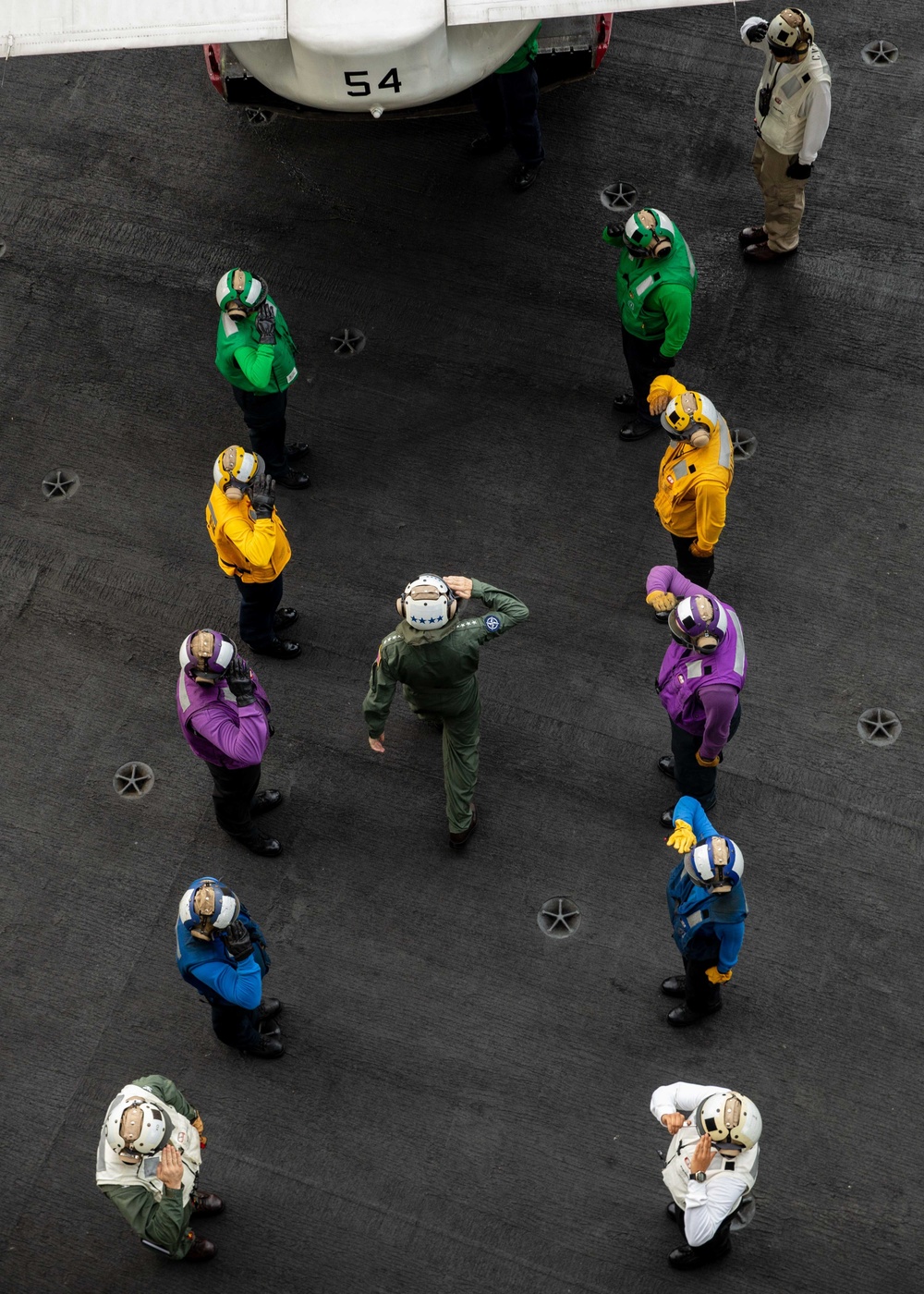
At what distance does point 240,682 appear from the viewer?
23.3 ft

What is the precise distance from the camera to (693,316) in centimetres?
941

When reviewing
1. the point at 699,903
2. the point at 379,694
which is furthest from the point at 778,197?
the point at 699,903

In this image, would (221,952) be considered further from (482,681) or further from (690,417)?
(690,417)

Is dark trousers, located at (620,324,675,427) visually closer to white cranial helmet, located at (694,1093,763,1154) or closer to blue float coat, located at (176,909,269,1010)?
blue float coat, located at (176,909,269,1010)

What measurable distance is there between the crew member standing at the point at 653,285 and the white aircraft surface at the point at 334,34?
1368mm

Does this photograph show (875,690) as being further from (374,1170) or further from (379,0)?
(379,0)

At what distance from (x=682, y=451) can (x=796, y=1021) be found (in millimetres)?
3085

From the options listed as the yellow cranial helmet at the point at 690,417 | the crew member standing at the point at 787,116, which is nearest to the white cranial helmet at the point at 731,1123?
the yellow cranial helmet at the point at 690,417

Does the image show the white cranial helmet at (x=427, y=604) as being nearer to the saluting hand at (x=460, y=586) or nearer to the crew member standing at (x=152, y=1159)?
the saluting hand at (x=460, y=586)

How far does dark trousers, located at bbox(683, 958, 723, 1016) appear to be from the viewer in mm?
6812

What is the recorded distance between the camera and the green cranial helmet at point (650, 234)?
310 inches

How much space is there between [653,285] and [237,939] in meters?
4.38

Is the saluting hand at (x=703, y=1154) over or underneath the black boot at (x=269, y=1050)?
over

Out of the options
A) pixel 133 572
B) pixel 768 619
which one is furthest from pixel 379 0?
pixel 768 619
